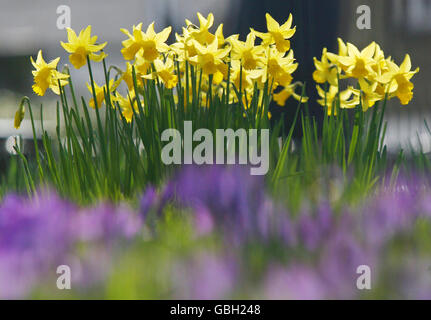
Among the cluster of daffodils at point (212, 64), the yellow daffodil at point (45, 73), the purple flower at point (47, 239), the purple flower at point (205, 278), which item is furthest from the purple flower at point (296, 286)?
the yellow daffodil at point (45, 73)

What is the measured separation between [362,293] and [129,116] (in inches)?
33.3

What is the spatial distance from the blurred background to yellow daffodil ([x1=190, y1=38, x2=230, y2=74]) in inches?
11.5

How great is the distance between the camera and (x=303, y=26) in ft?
5.36

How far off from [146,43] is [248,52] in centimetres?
26

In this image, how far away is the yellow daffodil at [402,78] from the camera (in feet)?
4.29

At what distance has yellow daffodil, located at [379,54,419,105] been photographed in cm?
131

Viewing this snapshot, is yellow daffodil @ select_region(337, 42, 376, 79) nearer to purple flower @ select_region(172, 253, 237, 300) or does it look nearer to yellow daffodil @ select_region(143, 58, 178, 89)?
yellow daffodil @ select_region(143, 58, 178, 89)

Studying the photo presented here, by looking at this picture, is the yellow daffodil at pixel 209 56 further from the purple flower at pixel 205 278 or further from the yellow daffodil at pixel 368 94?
the purple flower at pixel 205 278

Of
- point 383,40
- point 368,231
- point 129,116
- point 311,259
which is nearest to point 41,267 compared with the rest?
point 311,259

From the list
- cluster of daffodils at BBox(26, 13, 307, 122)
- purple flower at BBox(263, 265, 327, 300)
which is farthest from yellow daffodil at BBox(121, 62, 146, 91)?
purple flower at BBox(263, 265, 327, 300)

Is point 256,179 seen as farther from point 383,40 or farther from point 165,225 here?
point 383,40

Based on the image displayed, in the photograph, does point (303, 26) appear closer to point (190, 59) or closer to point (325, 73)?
point (325, 73)

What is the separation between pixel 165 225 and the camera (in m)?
0.98

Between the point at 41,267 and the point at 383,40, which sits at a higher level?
the point at 383,40
